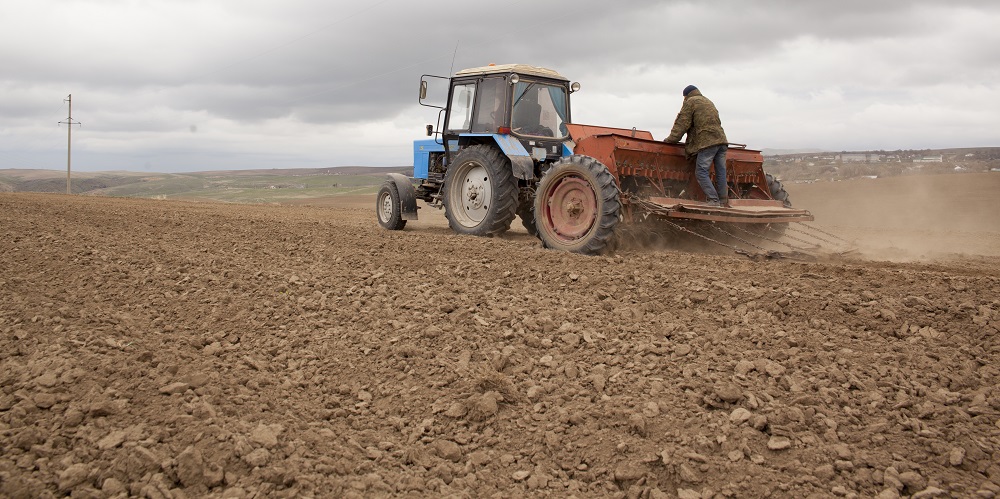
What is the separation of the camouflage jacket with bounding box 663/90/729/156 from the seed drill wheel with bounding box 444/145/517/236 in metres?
2.05

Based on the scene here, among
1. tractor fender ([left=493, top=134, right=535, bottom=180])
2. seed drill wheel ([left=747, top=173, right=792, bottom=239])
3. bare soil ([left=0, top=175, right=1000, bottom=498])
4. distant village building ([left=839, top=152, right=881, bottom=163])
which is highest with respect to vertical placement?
distant village building ([left=839, top=152, right=881, bottom=163])

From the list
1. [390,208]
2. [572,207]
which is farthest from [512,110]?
[390,208]

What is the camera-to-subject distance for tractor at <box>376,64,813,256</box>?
24.3 feet

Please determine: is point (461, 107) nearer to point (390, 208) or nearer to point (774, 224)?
point (390, 208)

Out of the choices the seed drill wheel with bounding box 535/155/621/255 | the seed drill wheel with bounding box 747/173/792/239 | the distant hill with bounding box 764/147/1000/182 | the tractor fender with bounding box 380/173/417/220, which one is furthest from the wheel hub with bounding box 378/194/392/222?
the distant hill with bounding box 764/147/1000/182

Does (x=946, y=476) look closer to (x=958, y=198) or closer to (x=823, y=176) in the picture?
(x=958, y=198)

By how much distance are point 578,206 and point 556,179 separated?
438 mm

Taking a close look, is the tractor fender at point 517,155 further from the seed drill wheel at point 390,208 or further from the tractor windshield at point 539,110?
the seed drill wheel at point 390,208

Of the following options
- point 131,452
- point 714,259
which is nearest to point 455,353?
point 131,452

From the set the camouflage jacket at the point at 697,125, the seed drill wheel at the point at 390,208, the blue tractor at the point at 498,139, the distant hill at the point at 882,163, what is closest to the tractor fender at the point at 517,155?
the blue tractor at the point at 498,139

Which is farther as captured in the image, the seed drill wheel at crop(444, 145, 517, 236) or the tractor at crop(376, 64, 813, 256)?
the seed drill wheel at crop(444, 145, 517, 236)

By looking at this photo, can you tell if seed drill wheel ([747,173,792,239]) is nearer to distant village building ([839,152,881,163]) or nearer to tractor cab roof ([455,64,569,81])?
tractor cab roof ([455,64,569,81])

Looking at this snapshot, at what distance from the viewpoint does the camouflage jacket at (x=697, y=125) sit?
7664 millimetres

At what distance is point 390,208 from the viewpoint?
10891 mm
